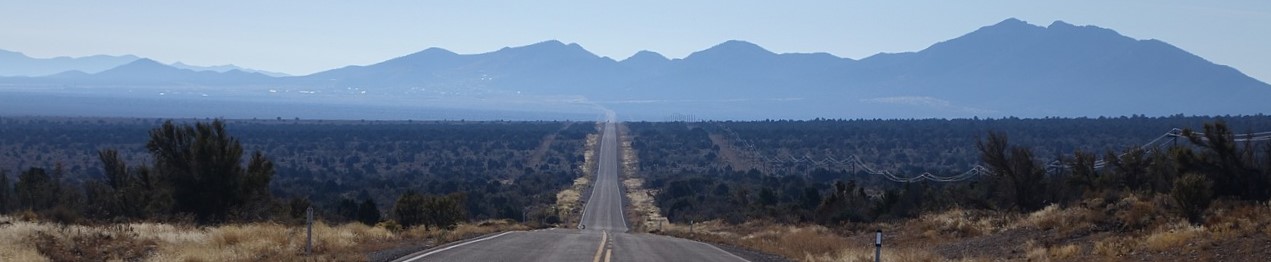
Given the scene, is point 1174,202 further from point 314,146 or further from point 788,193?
point 314,146

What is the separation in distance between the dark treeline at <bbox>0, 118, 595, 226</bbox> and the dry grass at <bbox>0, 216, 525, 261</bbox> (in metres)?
4.32

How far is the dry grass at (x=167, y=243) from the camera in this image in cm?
1741

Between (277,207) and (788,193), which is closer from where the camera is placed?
(277,207)

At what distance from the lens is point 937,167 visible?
77875 millimetres

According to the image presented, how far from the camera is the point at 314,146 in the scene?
101 meters

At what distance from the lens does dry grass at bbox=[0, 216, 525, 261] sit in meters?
17.4

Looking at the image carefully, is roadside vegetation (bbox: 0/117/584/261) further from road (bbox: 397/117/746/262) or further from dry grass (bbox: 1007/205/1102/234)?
dry grass (bbox: 1007/205/1102/234)

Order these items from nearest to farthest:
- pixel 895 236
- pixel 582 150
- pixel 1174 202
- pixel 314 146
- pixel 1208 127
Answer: pixel 1174 202
pixel 1208 127
pixel 895 236
pixel 314 146
pixel 582 150

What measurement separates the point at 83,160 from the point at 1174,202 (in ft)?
237

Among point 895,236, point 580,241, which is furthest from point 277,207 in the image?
point 895,236

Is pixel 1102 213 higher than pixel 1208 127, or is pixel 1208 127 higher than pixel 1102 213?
pixel 1208 127

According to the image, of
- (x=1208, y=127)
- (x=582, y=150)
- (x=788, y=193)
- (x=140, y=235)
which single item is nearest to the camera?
(x=140, y=235)

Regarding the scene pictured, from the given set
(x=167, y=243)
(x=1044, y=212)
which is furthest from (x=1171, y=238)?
(x=167, y=243)

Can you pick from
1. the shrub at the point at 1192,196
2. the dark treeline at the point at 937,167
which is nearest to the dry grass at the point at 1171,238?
the shrub at the point at 1192,196
